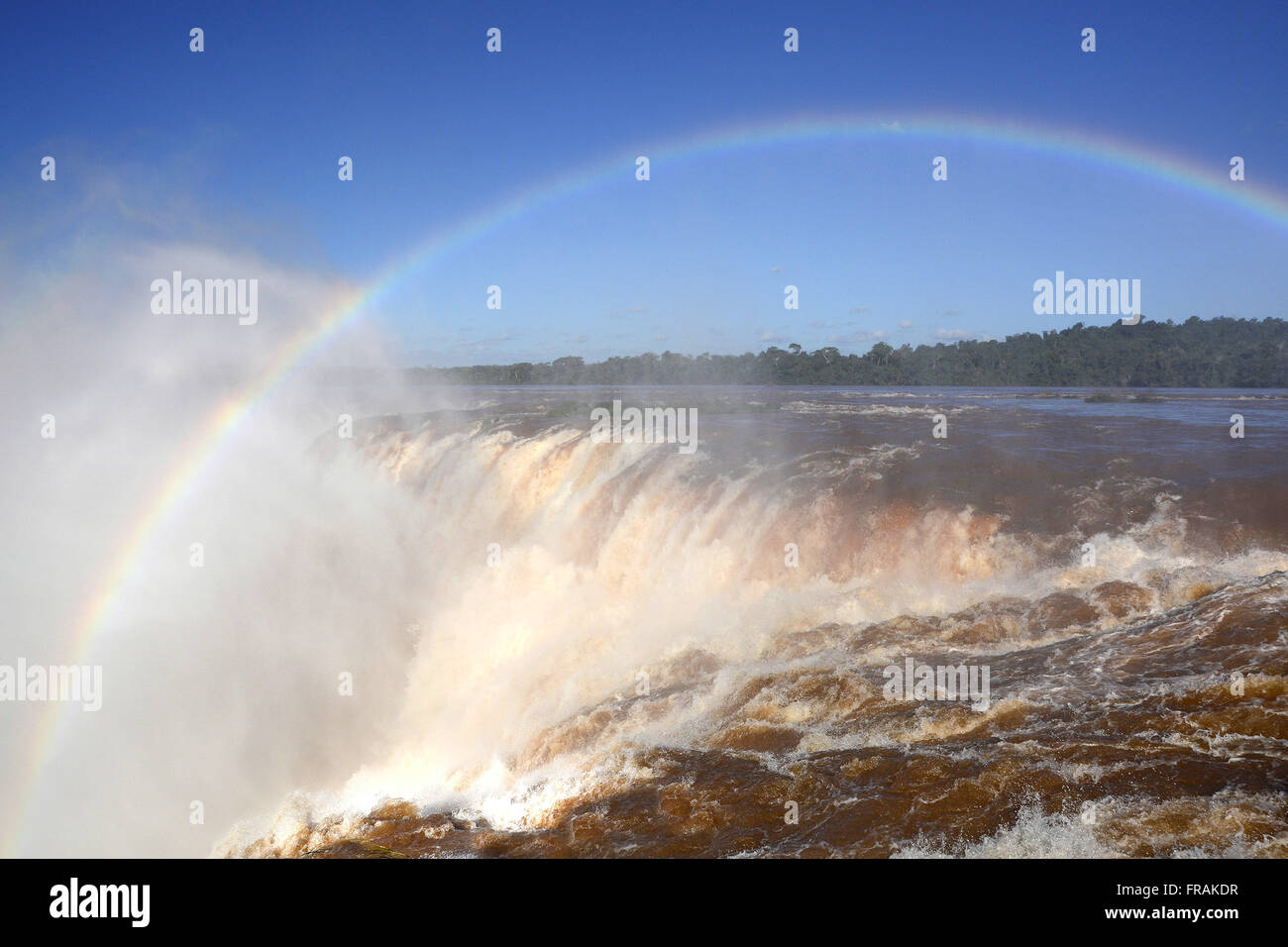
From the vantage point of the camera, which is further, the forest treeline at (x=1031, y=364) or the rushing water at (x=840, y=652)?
the forest treeline at (x=1031, y=364)

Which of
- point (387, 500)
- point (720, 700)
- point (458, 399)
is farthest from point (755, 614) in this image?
point (458, 399)

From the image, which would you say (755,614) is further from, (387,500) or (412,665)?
(387,500)

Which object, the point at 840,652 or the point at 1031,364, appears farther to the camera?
the point at 1031,364

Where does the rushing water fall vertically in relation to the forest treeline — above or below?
below

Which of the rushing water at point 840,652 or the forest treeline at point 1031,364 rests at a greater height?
the forest treeline at point 1031,364

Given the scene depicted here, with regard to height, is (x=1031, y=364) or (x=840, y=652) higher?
(x=1031, y=364)

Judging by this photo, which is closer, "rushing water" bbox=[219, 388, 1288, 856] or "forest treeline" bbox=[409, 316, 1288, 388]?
"rushing water" bbox=[219, 388, 1288, 856]
